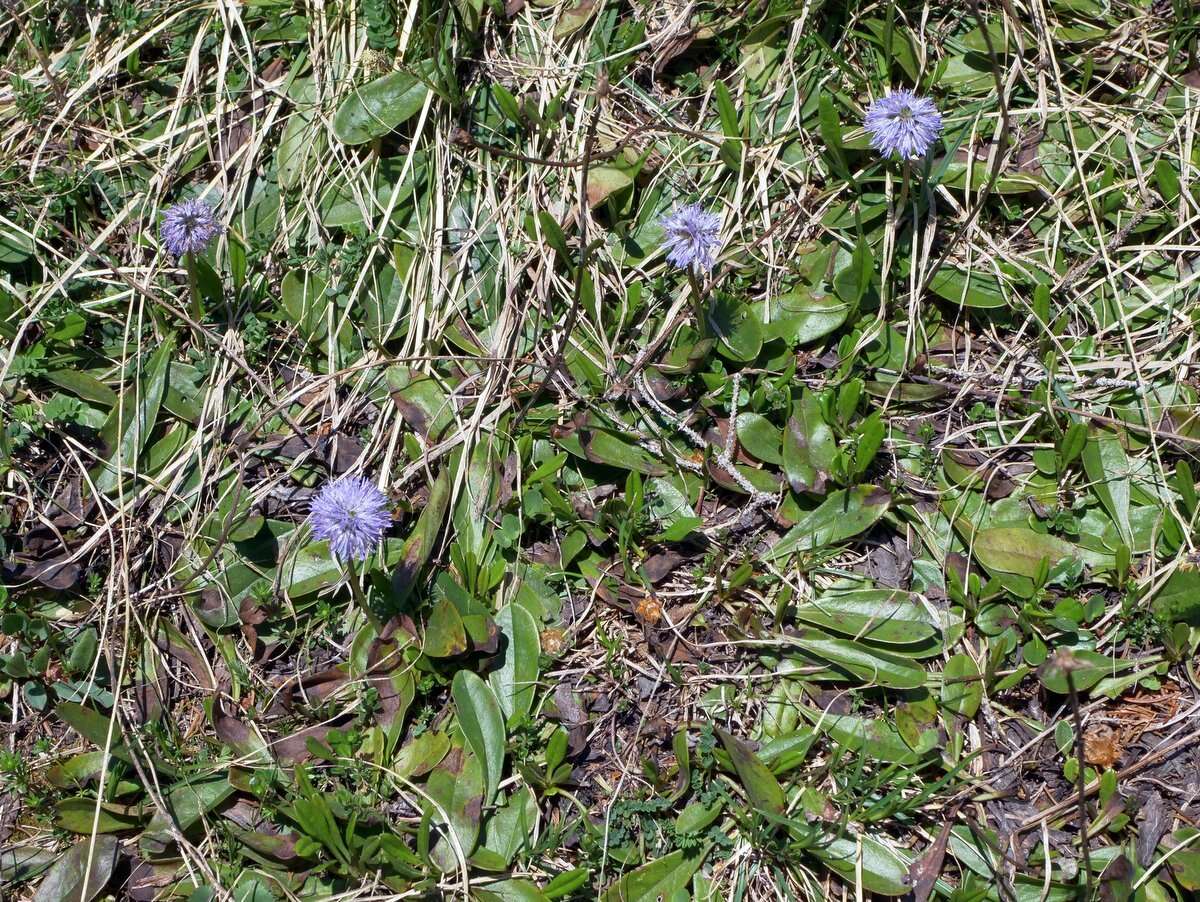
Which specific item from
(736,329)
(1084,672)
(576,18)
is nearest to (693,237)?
(736,329)

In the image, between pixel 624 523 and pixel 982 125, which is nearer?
pixel 624 523

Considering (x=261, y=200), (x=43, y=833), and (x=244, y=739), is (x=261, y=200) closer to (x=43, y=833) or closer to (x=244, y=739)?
(x=244, y=739)

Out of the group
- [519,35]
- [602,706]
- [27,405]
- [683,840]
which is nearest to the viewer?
[683,840]

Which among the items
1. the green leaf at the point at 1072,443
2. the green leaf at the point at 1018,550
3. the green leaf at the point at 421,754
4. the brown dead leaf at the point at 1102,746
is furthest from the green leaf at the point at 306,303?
the brown dead leaf at the point at 1102,746

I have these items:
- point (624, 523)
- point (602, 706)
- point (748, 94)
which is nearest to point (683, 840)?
point (602, 706)

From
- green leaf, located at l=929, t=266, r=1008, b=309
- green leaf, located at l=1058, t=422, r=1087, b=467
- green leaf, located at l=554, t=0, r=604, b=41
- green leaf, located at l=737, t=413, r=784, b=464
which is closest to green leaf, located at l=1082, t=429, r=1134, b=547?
green leaf, located at l=1058, t=422, r=1087, b=467

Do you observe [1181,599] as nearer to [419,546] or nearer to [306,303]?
[419,546]

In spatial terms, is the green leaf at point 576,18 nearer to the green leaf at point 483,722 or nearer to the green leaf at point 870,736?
the green leaf at point 483,722

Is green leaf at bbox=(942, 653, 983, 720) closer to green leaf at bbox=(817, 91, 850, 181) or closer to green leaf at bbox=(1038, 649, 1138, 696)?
green leaf at bbox=(1038, 649, 1138, 696)
